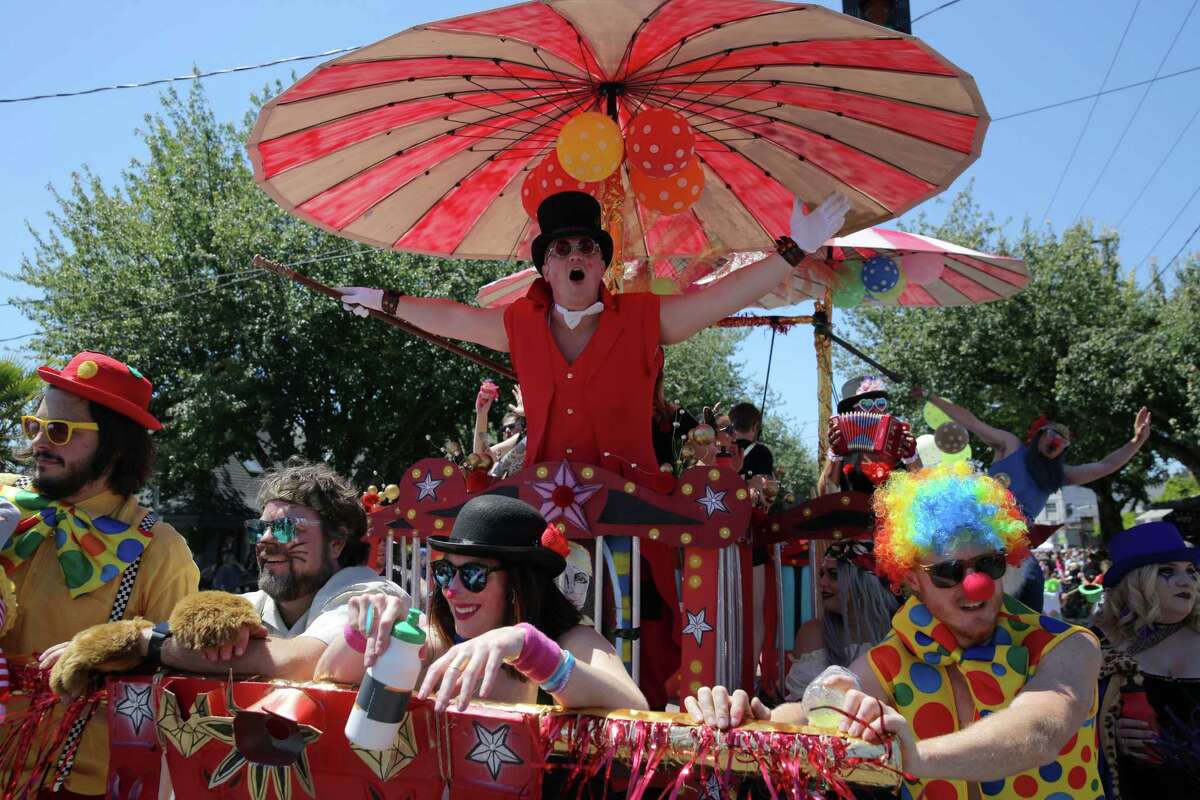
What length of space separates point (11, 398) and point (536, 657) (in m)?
13.7

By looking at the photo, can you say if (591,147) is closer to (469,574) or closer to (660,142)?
(660,142)

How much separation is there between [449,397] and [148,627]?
15.8m

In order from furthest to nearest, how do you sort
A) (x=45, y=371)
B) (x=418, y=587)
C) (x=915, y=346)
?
1. (x=915, y=346)
2. (x=418, y=587)
3. (x=45, y=371)

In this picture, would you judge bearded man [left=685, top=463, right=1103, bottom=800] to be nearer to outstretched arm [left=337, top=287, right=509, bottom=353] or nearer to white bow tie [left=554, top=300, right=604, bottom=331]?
white bow tie [left=554, top=300, right=604, bottom=331]

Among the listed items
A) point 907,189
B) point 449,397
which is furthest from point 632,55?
point 449,397

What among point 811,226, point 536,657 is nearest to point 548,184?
point 811,226

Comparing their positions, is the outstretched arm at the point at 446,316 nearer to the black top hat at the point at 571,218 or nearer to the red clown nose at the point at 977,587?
the black top hat at the point at 571,218

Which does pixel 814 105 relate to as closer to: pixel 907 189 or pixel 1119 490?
pixel 907 189

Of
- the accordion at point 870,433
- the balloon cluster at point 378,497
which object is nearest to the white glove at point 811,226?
the accordion at point 870,433

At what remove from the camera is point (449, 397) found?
18078 millimetres

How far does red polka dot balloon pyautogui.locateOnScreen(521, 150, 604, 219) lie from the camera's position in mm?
4105

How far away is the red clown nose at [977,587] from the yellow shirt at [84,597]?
2.20 m

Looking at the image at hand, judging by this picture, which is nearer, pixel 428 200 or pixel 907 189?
pixel 907 189

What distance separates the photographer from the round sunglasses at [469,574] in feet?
7.54
